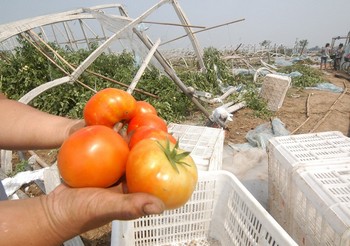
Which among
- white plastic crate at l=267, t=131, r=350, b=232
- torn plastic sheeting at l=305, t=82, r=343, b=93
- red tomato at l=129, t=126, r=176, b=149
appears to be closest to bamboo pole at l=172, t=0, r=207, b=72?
white plastic crate at l=267, t=131, r=350, b=232

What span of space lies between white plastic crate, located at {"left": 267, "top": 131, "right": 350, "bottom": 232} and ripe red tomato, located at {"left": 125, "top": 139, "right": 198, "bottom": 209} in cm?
141

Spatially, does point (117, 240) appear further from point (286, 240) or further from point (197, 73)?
point (197, 73)

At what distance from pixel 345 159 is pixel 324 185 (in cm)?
48

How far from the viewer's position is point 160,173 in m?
0.96

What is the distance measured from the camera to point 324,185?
6.00 feet

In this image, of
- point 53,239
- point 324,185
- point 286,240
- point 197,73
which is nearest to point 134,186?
point 53,239

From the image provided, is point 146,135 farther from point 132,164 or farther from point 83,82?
point 83,82

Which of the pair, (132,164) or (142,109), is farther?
(142,109)

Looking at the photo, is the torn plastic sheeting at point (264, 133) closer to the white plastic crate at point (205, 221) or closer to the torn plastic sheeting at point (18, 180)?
the white plastic crate at point (205, 221)

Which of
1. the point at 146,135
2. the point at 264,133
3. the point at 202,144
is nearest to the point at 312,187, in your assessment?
the point at 202,144

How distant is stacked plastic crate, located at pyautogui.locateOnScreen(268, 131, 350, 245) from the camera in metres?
1.64

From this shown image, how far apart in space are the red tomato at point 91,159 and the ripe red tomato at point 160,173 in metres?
0.08

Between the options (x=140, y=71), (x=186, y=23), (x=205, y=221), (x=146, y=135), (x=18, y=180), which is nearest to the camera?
(x=146, y=135)

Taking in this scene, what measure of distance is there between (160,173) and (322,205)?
128cm
